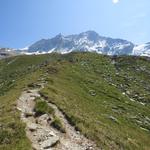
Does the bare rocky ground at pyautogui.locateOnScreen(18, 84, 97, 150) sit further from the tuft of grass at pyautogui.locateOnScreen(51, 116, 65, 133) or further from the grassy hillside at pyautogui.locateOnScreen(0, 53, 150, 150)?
the grassy hillside at pyautogui.locateOnScreen(0, 53, 150, 150)

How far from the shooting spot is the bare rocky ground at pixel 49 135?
23719 mm

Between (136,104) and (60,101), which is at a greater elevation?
(60,101)

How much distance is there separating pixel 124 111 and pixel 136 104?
23.8 ft

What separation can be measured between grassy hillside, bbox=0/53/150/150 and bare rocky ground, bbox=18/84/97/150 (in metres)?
0.68

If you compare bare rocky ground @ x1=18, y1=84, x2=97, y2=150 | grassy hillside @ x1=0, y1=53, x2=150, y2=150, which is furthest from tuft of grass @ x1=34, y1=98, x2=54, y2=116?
grassy hillside @ x1=0, y1=53, x2=150, y2=150

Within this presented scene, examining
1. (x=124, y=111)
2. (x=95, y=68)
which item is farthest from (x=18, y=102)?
(x=95, y=68)

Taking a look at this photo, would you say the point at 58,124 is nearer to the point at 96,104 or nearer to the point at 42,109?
the point at 42,109

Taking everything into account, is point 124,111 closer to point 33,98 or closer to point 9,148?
point 33,98

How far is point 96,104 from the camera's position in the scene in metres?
41.8

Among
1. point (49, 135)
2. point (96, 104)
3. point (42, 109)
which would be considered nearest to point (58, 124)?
point (49, 135)

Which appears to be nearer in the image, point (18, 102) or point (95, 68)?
point (18, 102)

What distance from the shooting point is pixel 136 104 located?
49188mm

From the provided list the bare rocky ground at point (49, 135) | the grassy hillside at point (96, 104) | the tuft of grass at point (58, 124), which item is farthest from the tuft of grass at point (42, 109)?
the tuft of grass at point (58, 124)

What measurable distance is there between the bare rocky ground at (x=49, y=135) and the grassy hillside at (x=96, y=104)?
680 millimetres
